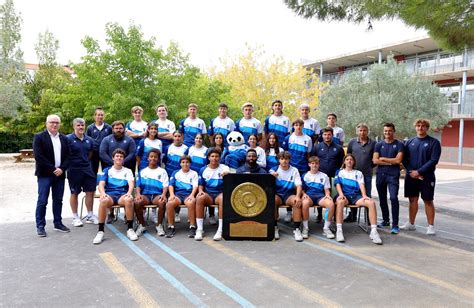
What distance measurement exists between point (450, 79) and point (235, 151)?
2868 centimetres

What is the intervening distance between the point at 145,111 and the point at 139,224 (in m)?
9.75

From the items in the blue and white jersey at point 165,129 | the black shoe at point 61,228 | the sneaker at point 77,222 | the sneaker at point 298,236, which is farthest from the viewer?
the blue and white jersey at point 165,129

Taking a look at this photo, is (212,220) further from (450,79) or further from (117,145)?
(450,79)

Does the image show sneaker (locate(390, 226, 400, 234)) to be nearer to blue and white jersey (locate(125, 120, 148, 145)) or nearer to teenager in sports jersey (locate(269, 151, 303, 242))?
teenager in sports jersey (locate(269, 151, 303, 242))

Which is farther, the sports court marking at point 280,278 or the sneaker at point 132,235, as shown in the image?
the sneaker at point 132,235

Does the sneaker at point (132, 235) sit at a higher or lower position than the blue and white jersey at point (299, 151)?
lower

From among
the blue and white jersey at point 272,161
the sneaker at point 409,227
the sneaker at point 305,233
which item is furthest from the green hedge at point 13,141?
the sneaker at point 409,227

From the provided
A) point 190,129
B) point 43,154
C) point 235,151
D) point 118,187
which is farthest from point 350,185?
point 43,154

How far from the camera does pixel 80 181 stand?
652cm

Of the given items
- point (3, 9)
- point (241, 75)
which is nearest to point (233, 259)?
point (241, 75)

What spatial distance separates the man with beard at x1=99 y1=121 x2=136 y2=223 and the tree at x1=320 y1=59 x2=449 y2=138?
49.7ft

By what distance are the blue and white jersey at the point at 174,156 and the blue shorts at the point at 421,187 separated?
3917 millimetres

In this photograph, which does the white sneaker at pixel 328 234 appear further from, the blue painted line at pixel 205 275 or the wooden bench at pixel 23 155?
the wooden bench at pixel 23 155

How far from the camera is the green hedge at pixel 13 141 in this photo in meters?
29.7
